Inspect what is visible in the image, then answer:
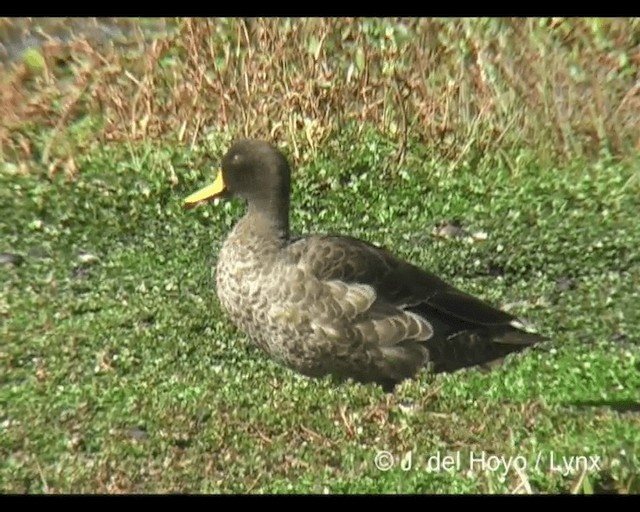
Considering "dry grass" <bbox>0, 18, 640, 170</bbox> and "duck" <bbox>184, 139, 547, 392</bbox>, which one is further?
"dry grass" <bbox>0, 18, 640, 170</bbox>

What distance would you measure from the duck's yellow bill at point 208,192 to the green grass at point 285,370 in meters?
0.11

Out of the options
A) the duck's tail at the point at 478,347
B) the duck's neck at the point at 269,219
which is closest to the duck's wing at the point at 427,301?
the duck's tail at the point at 478,347

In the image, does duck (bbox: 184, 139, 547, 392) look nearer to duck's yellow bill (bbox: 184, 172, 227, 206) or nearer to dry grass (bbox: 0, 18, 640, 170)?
duck's yellow bill (bbox: 184, 172, 227, 206)

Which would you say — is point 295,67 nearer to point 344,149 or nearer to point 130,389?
point 344,149

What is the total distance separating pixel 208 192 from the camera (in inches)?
298

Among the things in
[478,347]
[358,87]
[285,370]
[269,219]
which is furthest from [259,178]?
[478,347]

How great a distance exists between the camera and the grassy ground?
24.4ft

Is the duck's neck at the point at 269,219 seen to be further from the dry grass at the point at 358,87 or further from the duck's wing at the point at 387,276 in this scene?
the dry grass at the point at 358,87

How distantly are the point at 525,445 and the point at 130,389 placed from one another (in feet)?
6.88

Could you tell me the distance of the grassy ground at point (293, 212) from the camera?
7426 millimetres

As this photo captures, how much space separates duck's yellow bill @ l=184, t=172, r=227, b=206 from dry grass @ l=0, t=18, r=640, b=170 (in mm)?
309

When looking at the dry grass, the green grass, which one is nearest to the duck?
the green grass

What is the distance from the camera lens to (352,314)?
718 cm

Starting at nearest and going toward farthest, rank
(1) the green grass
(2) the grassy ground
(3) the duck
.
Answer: (3) the duck
(1) the green grass
(2) the grassy ground
